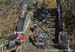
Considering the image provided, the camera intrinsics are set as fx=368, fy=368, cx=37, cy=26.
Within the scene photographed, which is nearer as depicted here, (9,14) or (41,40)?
(41,40)

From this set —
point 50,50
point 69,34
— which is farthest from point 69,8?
point 50,50

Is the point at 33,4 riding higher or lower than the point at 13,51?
higher

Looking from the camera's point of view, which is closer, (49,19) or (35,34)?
(35,34)

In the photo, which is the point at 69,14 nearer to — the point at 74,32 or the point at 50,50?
the point at 74,32

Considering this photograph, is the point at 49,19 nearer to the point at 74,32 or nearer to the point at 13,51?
the point at 74,32

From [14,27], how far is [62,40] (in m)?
5.24

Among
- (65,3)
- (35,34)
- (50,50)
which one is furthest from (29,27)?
(65,3)

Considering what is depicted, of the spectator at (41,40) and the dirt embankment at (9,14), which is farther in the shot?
the dirt embankment at (9,14)

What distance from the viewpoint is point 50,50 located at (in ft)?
61.6

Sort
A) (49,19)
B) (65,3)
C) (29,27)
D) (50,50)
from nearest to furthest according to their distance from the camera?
(50,50) < (29,27) < (49,19) < (65,3)

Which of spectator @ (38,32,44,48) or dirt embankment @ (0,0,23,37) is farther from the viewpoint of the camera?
dirt embankment @ (0,0,23,37)

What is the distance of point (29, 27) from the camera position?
21.2 m

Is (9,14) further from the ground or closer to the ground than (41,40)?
further from the ground

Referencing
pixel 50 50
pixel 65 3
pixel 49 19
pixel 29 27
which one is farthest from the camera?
pixel 65 3
